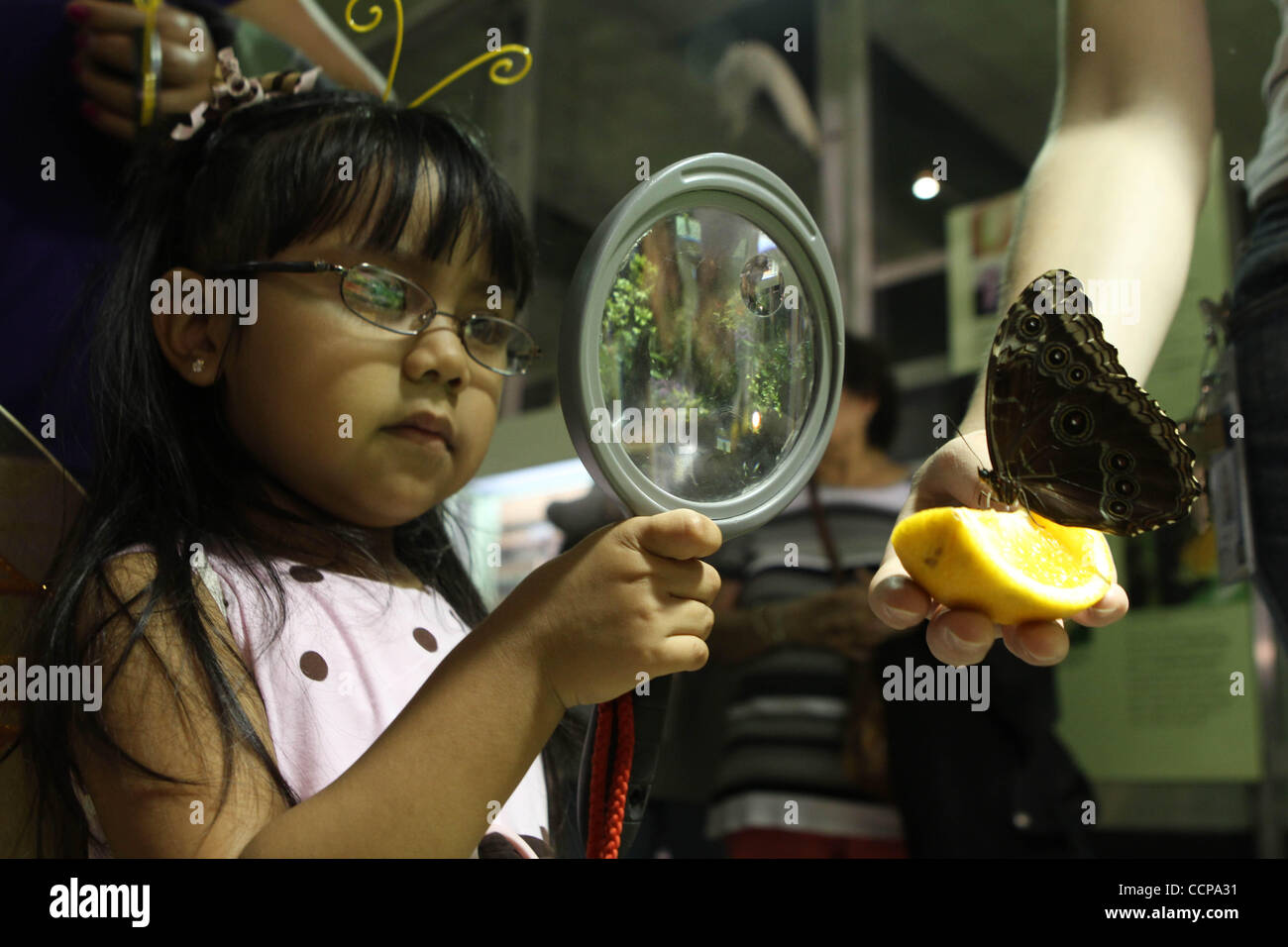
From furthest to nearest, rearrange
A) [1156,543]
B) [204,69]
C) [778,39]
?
[778,39], [1156,543], [204,69]

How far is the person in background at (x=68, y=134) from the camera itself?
0.88 meters

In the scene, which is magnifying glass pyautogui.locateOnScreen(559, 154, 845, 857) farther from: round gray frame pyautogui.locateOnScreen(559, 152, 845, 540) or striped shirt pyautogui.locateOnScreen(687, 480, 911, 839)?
striped shirt pyautogui.locateOnScreen(687, 480, 911, 839)

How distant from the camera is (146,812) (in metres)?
0.58

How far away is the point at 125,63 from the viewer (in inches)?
36.6

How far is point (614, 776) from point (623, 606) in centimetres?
12

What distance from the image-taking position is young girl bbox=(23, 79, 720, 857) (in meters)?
0.55

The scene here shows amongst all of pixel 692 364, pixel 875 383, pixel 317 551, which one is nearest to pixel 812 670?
pixel 875 383

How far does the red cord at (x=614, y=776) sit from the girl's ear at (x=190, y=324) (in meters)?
0.41

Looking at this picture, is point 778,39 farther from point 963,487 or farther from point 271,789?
point 271,789

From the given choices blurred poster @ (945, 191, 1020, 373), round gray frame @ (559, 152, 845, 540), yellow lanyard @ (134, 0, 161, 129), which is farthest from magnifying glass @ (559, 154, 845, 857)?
blurred poster @ (945, 191, 1020, 373)

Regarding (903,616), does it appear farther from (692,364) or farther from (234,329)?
(234,329)

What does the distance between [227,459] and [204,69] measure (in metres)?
0.40

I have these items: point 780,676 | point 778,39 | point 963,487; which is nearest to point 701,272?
point 963,487

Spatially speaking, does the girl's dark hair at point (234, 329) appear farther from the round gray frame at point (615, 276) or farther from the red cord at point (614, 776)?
the round gray frame at point (615, 276)
